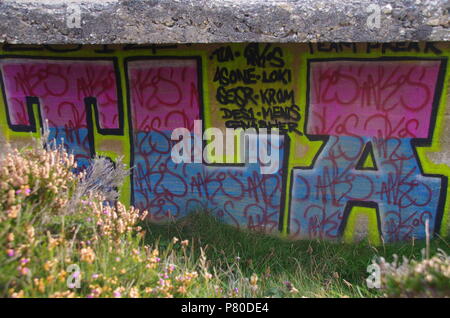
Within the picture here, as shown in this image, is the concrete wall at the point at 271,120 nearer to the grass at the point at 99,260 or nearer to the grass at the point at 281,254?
the grass at the point at 281,254

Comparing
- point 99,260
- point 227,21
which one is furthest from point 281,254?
point 227,21

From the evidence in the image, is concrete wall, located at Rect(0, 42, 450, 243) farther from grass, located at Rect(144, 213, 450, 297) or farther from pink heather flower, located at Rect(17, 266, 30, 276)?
pink heather flower, located at Rect(17, 266, 30, 276)

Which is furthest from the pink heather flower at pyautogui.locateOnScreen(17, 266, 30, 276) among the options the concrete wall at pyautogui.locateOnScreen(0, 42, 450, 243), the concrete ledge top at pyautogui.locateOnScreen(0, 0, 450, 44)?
the concrete wall at pyautogui.locateOnScreen(0, 42, 450, 243)

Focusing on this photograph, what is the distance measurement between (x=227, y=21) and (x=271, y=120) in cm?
119

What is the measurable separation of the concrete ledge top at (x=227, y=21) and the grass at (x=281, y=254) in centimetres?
191

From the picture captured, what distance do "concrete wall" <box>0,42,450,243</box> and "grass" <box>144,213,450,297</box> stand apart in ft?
0.48

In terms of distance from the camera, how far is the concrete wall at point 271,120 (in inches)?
168

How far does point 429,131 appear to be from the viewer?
14.0 ft

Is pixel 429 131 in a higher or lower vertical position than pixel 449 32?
lower

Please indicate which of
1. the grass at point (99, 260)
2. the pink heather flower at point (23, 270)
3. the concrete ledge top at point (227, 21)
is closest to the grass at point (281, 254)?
the grass at point (99, 260)

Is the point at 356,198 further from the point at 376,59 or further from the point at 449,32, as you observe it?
the point at 449,32

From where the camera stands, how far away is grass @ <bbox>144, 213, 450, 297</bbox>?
12.7ft

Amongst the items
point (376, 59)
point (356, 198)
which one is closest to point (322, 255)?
point (356, 198)
